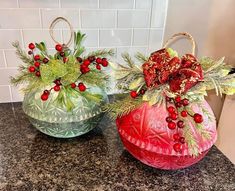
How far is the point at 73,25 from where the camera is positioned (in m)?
0.91

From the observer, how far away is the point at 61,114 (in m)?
0.67

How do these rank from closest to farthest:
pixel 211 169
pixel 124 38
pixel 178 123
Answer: pixel 178 123 < pixel 211 169 < pixel 124 38

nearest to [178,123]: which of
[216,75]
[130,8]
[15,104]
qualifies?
[216,75]

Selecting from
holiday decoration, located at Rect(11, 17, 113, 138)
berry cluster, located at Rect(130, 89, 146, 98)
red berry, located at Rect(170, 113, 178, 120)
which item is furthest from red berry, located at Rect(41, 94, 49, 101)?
red berry, located at Rect(170, 113, 178, 120)

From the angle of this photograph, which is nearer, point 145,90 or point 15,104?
point 145,90

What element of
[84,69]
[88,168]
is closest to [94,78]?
[84,69]

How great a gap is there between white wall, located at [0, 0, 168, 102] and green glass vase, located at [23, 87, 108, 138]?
0.29 meters

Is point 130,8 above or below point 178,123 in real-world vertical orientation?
above

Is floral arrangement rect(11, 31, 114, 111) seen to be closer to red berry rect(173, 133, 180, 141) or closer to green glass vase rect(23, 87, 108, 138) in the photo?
green glass vase rect(23, 87, 108, 138)

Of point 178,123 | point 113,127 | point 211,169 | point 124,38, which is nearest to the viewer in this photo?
point 178,123

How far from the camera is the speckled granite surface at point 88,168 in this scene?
1.95 feet

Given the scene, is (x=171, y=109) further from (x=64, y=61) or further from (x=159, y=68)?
(x=64, y=61)

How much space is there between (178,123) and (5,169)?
46 centimetres

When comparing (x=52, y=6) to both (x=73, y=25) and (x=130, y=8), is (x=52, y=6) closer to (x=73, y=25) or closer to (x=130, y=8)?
(x=73, y=25)
